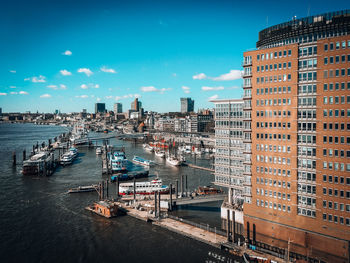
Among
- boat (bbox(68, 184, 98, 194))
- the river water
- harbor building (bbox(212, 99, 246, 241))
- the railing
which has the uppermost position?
harbor building (bbox(212, 99, 246, 241))

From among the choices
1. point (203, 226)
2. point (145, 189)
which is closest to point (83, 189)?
point (145, 189)

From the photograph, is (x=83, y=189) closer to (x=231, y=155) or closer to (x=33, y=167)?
(x=33, y=167)

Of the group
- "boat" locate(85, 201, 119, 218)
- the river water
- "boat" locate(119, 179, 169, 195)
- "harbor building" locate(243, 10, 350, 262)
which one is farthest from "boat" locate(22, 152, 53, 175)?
"harbor building" locate(243, 10, 350, 262)

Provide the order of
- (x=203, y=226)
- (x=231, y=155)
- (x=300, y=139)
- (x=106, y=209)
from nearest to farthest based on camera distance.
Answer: (x=300, y=139)
(x=203, y=226)
(x=231, y=155)
(x=106, y=209)

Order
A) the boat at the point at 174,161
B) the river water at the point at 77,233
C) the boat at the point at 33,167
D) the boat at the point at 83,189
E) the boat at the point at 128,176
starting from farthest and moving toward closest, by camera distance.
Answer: the boat at the point at 174,161 < the boat at the point at 33,167 < the boat at the point at 128,176 < the boat at the point at 83,189 < the river water at the point at 77,233

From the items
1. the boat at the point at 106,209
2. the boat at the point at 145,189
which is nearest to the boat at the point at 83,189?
the boat at the point at 145,189

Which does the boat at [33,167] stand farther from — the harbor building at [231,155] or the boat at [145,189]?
the harbor building at [231,155]

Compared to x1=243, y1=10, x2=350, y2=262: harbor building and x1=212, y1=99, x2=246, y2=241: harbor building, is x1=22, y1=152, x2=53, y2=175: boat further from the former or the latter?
x1=243, y1=10, x2=350, y2=262: harbor building
